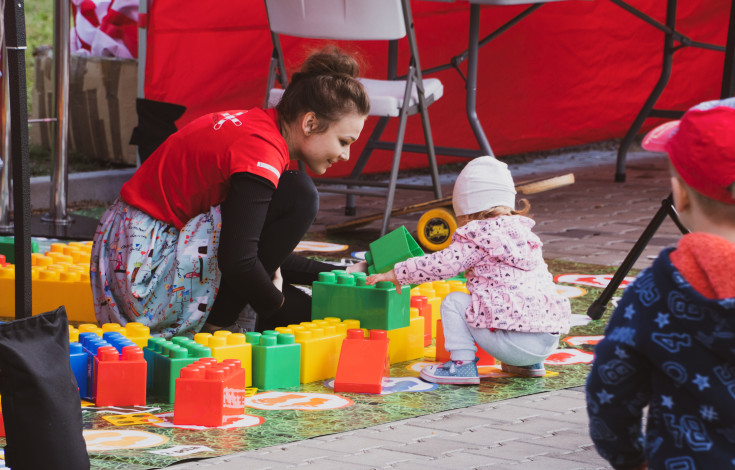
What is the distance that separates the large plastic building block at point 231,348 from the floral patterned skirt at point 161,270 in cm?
23

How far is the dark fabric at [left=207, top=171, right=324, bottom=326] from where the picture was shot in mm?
3023

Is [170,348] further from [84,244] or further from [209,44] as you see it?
[209,44]

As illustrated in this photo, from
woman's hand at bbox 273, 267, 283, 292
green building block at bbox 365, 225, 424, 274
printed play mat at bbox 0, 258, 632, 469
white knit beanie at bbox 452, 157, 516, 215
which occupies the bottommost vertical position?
printed play mat at bbox 0, 258, 632, 469

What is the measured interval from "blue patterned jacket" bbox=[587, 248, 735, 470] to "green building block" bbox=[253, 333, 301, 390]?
1.52 meters

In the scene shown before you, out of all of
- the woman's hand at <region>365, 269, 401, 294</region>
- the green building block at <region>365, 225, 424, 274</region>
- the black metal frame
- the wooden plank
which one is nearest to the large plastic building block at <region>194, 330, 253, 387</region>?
the woman's hand at <region>365, 269, 401, 294</region>

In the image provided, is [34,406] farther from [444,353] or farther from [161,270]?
[444,353]

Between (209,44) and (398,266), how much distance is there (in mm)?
3270

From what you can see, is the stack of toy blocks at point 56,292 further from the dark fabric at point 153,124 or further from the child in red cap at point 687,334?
the child in red cap at point 687,334

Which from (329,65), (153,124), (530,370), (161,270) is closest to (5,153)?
(153,124)

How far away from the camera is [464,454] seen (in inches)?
96.8

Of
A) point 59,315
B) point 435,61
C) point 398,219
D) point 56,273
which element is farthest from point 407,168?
point 59,315

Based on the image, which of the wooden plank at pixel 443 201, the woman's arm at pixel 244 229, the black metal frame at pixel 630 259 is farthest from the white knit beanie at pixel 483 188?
the wooden plank at pixel 443 201

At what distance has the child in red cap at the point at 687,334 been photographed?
59.1 inches

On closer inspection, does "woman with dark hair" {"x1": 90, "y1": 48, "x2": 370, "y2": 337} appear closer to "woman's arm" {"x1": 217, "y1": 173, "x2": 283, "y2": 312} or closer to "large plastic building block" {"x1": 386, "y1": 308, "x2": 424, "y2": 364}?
"woman's arm" {"x1": 217, "y1": 173, "x2": 283, "y2": 312}
